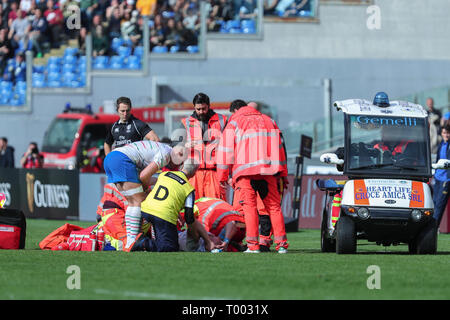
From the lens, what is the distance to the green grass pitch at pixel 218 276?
8680mm

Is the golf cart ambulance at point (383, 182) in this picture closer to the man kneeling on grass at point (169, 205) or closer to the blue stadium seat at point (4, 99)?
the man kneeling on grass at point (169, 205)

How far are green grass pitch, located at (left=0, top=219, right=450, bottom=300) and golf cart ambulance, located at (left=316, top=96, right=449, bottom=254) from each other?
352 millimetres

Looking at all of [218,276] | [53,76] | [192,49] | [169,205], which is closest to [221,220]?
[169,205]

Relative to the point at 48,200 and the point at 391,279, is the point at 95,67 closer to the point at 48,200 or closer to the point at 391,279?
the point at 48,200

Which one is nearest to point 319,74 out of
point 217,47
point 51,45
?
point 217,47

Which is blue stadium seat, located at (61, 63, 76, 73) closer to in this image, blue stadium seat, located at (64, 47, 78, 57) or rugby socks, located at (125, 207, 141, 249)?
blue stadium seat, located at (64, 47, 78, 57)

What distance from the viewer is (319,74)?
36.8 metres

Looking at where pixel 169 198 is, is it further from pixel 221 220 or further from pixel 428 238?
pixel 428 238

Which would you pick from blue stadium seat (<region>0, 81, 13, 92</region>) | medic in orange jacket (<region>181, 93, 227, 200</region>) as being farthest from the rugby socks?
blue stadium seat (<region>0, 81, 13, 92</region>)

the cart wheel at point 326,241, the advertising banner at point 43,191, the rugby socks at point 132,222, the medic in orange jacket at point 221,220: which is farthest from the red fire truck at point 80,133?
the rugby socks at point 132,222

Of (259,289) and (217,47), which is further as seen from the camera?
(217,47)

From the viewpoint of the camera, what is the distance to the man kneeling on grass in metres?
12.6
